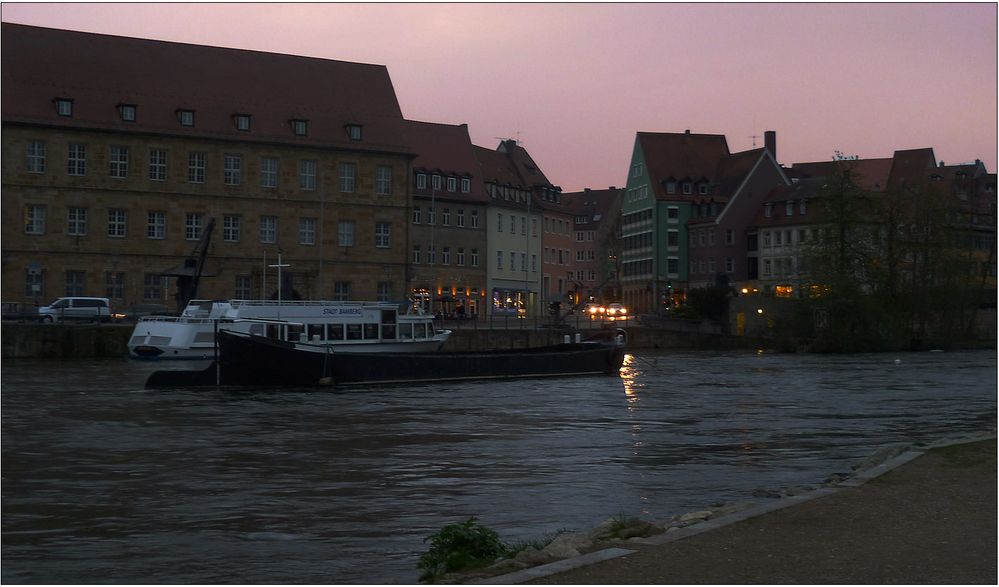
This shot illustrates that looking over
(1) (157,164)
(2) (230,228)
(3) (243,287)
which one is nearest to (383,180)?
(2) (230,228)

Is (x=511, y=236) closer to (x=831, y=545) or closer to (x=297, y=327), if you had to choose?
(x=297, y=327)

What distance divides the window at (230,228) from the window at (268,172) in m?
2.51

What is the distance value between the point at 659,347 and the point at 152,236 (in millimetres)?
29414

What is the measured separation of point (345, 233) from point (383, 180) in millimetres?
3923

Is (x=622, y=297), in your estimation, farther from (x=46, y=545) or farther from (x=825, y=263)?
(x=46, y=545)

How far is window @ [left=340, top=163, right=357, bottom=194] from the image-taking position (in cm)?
7694

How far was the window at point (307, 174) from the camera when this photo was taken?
75938 millimetres

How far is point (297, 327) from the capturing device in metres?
51.3

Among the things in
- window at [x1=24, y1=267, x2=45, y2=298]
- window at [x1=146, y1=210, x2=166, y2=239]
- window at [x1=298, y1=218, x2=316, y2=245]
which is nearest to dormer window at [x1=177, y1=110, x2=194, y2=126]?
window at [x1=146, y1=210, x2=166, y2=239]

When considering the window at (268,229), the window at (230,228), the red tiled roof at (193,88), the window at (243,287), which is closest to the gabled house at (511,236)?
the red tiled roof at (193,88)

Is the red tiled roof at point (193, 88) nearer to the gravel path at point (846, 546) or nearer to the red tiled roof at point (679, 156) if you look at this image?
the red tiled roof at point (679, 156)

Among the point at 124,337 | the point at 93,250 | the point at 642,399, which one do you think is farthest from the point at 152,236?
the point at 642,399

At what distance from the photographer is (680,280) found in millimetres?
112312

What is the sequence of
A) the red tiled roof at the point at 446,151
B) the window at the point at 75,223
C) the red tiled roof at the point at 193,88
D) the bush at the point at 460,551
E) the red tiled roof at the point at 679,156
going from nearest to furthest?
the bush at the point at 460,551
the window at the point at 75,223
the red tiled roof at the point at 193,88
the red tiled roof at the point at 446,151
the red tiled roof at the point at 679,156
